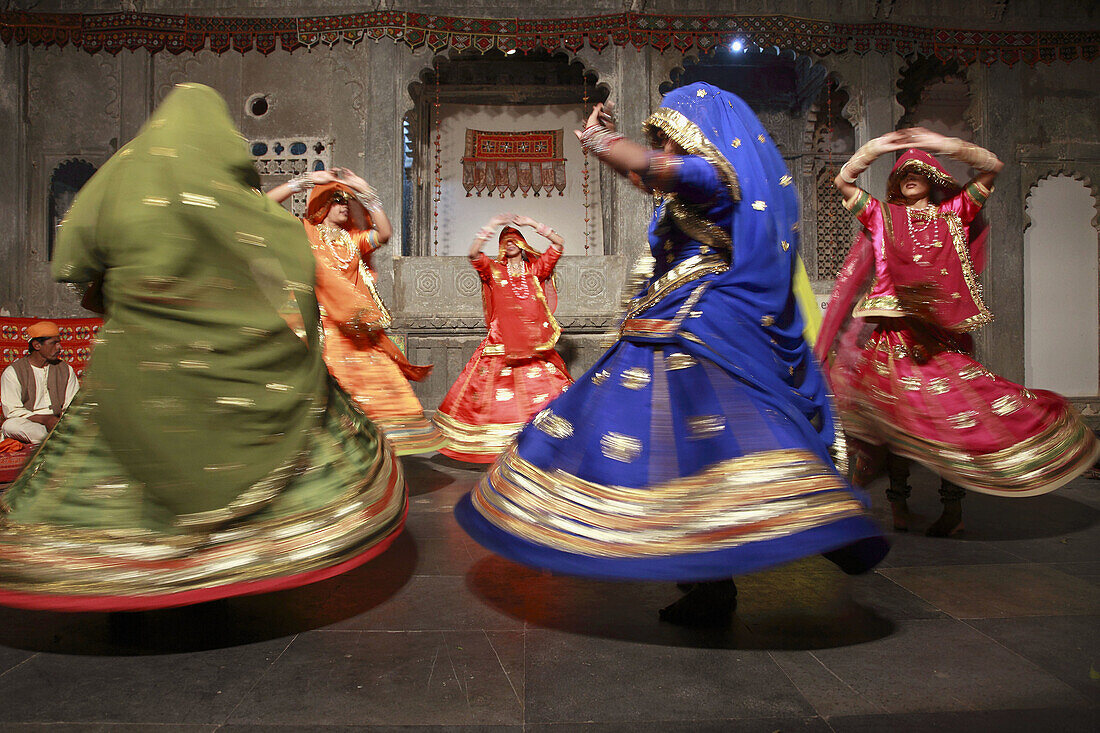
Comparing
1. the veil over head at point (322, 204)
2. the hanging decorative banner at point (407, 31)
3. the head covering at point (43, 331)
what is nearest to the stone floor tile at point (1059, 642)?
the veil over head at point (322, 204)

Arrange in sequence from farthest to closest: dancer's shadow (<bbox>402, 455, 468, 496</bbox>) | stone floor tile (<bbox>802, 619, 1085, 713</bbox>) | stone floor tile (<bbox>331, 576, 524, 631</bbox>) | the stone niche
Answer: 1. the stone niche
2. dancer's shadow (<bbox>402, 455, 468, 496</bbox>)
3. stone floor tile (<bbox>331, 576, 524, 631</bbox>)
4. stone floor tile (<bbox>802, 619, 1085, 713</bbox>)

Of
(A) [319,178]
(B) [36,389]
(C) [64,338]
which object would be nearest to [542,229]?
(A) [319,178]

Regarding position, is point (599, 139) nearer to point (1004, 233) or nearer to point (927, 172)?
point (927, 172)

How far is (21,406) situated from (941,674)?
5424mm

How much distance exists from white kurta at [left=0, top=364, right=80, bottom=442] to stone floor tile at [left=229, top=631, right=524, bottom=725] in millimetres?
3709

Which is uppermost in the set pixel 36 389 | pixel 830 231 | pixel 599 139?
pixel 830 231

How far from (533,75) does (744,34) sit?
125 inches

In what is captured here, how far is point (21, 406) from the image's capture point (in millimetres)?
4457

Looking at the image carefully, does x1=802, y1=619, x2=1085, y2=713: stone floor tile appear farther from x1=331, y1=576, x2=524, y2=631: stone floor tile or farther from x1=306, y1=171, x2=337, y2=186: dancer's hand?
x1=306, y1=171, x2=337, y2=186: dancer's hand

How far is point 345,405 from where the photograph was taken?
208 centimetres

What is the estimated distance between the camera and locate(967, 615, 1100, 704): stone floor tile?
62.1 inches

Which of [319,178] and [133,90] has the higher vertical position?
[133,90]

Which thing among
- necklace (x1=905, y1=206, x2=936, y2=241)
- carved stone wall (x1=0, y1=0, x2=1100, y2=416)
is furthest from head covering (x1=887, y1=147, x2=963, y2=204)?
carved stone wall (x1=0, y1=0, x2=1100, y2=416)

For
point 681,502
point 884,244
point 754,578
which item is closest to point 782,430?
point 681,502
